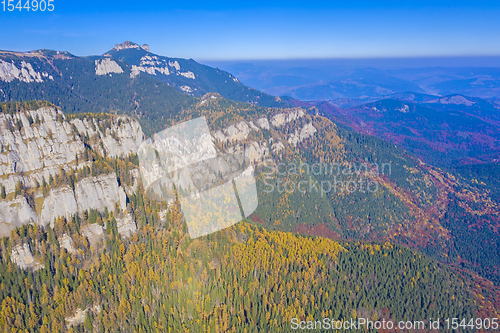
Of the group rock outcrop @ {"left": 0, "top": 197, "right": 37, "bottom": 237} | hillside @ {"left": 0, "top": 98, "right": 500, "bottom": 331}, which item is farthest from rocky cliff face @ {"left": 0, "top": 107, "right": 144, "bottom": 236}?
hillside @ {"left": 0, "top": 98, "right": 500, "bottom": 331}

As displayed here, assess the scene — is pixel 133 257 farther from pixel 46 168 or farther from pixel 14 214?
pixel 46 168

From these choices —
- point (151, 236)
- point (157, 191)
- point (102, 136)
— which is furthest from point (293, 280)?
point (102, 136)

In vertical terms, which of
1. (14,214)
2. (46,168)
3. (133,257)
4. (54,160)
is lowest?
(133,257)

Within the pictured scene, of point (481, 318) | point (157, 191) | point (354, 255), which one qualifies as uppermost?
point (157, 191)

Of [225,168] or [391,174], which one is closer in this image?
[225,168]

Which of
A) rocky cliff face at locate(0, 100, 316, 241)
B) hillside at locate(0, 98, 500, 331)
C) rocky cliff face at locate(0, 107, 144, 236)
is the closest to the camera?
hillside at locate(0, 98, 500, 331)

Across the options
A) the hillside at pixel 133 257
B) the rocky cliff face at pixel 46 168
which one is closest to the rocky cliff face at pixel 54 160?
the rocky cliff face at pixel 46 168

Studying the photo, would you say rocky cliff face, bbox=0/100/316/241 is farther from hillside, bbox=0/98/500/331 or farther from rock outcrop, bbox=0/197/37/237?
hillside, bbox=0/98/500/331

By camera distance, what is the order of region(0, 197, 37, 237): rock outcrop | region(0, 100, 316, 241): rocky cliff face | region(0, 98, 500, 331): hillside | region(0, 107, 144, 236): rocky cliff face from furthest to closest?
region(0, 100, 316, 241): rocky cliff face
region(0, 107, 144, 236): rocky cliff face
region(0, 197, 37, 237): rock outcrop
region(0, 98, 500, 331): hillside

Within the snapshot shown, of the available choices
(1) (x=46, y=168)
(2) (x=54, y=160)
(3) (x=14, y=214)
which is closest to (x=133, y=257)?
(3) (x=14, y=214)

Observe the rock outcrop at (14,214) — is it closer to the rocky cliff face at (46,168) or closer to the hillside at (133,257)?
the rocky cliff face at (46,168)

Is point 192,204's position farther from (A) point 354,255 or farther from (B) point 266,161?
(B) point 266,161
